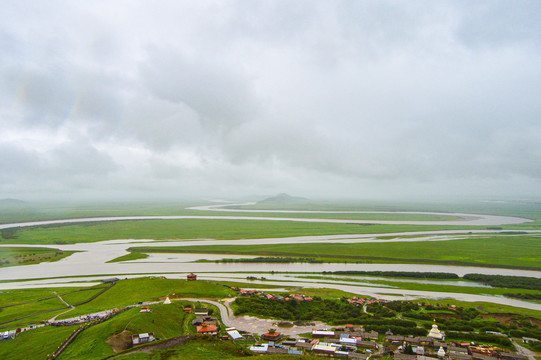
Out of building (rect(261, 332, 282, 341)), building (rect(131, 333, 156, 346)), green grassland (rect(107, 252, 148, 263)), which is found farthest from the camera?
green grassland (rect(107, 252, 148, 263))

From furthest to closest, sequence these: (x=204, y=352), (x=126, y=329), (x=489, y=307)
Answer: (x=489, y=307) < (x=126, y=329) < (x=204, y=352)

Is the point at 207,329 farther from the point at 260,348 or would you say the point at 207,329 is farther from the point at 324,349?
the point at 324,349

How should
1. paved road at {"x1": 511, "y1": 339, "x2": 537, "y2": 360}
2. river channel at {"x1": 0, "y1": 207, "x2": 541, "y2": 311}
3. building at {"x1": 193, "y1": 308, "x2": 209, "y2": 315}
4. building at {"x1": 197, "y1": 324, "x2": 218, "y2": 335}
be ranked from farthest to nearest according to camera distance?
1. river channel at {"x1": 0, "y1": 207, "x2": 541, "y2": 311}
2. building at {"x1": 193, "y1": 308, "x2": 209, "y2": 315}
3. building at {"x1": 197, "y1": 324, "x2": 218, "y2": 335}
4. paved road at {"x1": 511, "y1": 339, "x2": 537, "y2": 360}

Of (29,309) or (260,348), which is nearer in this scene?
(260,348)

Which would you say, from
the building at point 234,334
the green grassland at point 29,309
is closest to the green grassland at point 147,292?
the green grassland at point 29,309

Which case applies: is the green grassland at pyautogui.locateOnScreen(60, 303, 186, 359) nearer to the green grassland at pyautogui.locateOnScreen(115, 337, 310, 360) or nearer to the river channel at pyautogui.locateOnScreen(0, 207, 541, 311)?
the green grassland at pyautogui.locateOnScreen(115, 337, 310, 360)

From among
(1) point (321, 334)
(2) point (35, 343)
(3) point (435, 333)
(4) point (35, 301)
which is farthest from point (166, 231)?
(3) point (435, 333)

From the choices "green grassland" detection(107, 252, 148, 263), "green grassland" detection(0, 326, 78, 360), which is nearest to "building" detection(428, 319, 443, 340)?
"green grassland" detection(0, 326, 78, 360)
